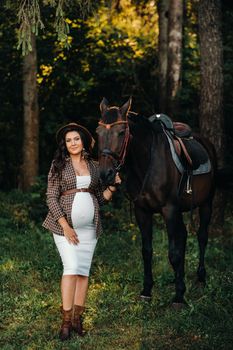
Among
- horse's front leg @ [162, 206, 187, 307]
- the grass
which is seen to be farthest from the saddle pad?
the grass

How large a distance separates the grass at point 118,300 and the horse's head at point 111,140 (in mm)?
1598

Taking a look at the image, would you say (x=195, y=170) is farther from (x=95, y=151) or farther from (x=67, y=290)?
(x=95, y=151)

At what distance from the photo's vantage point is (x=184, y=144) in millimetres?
7492

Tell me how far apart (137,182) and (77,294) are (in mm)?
1527

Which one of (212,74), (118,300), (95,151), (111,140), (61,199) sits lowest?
(118,300)

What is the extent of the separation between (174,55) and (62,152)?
7.61 m

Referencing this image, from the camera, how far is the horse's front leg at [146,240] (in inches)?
276

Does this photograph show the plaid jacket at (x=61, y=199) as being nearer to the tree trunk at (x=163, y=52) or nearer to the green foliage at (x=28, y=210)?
the green foliage at (x=28, y=210)

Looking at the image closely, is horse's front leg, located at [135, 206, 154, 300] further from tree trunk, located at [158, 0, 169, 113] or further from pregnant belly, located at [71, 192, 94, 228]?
tree trunk, located at [158, 0, 169, 113]

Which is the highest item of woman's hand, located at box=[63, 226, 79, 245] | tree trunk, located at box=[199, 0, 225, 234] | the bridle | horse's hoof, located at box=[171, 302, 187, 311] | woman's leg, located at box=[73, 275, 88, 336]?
tree trunk, located at box=[199, 0, 225, 234]

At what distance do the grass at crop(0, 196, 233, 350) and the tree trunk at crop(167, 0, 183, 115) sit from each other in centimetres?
407

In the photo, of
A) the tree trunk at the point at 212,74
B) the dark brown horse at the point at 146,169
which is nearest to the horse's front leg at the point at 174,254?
the dark brown horse at the point at 146,169

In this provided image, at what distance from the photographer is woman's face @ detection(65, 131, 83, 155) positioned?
582 cm

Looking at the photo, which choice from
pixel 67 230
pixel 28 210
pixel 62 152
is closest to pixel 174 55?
pixel 28 210
